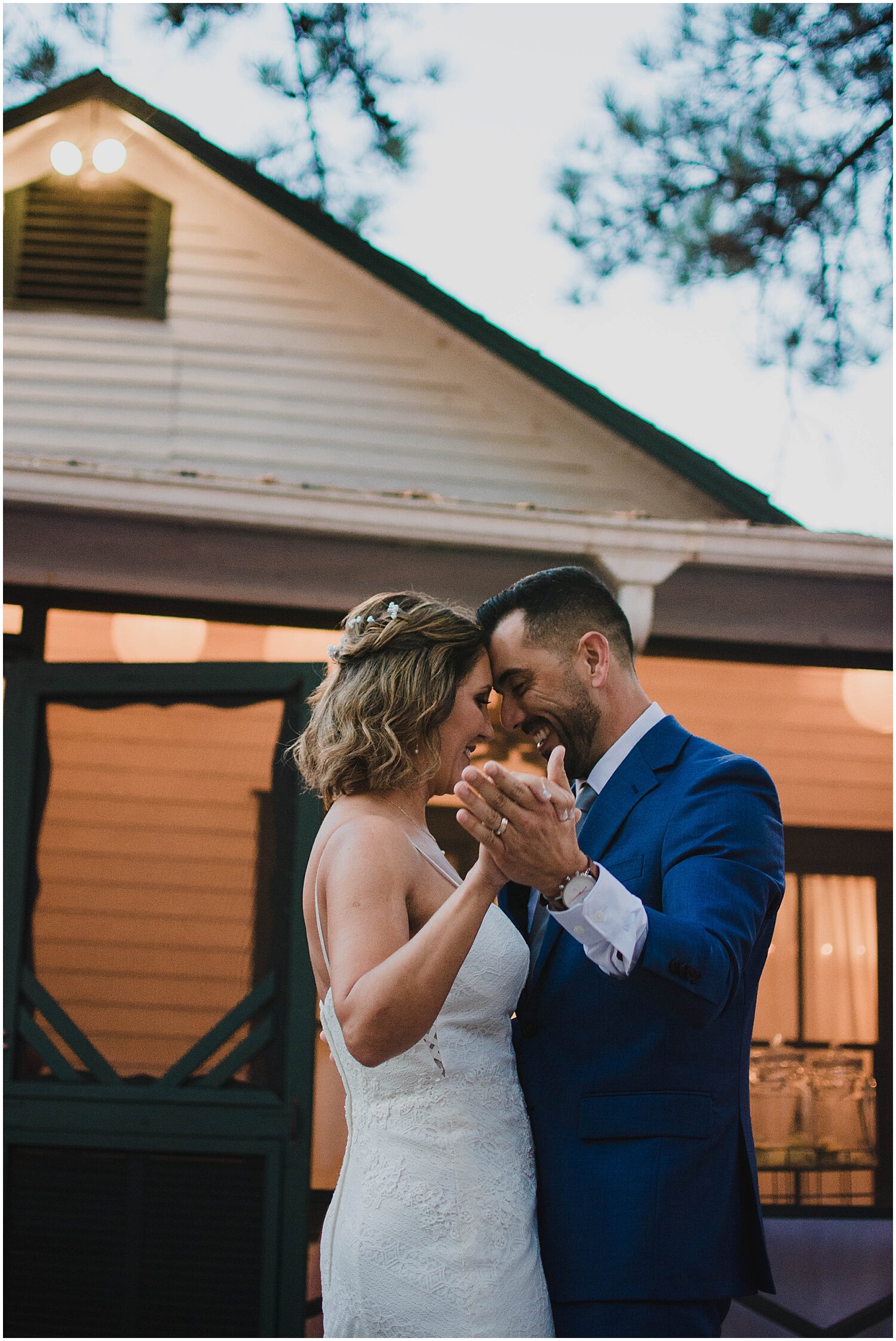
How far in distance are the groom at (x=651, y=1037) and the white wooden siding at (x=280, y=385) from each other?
4249 millimetres

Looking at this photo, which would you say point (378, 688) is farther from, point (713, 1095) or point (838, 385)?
point (838, 385)

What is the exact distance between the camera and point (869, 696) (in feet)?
24.7

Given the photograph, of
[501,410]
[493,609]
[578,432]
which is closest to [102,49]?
[501,410]

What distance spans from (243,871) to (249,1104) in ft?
2.89

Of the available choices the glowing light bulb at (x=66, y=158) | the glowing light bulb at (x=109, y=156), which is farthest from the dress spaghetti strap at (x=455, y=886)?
the glowing light bulb at (x=66, y=158)

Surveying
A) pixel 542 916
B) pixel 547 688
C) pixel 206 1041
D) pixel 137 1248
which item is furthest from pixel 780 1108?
pixel 547 688

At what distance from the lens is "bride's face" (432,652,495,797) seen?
2.35m

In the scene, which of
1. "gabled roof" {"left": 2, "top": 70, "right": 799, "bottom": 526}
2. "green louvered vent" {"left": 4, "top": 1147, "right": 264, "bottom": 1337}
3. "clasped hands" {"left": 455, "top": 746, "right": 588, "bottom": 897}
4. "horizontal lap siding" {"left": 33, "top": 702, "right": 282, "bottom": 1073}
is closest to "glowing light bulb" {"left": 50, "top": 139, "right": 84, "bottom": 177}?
"gabled roof" {"left": 2, "top": 70, "right": 799, "bottom": 526}

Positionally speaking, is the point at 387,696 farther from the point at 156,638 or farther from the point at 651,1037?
the point at 156,638

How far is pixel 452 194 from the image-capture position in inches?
304

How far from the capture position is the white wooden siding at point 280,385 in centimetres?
626

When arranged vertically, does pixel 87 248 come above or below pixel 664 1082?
above

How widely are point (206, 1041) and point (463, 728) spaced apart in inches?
98.9

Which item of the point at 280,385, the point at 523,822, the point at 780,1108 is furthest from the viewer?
the point at 780,1108
